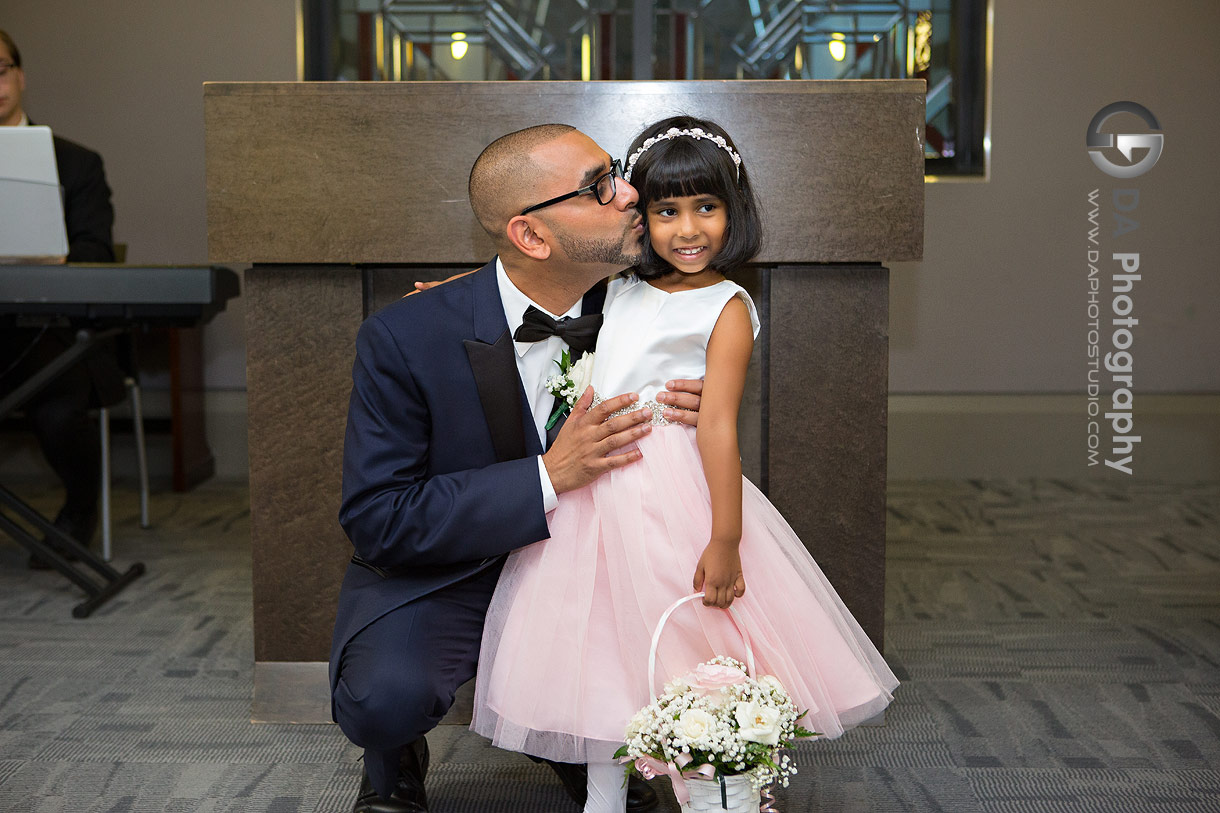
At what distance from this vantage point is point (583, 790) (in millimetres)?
1986

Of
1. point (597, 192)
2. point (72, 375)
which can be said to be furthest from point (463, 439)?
point (72, 375)

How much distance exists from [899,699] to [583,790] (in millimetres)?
919

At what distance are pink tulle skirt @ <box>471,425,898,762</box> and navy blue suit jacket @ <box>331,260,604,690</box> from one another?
0.09m

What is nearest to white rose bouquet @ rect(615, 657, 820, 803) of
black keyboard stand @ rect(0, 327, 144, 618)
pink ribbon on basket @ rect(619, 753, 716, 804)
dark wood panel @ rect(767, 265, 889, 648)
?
pink ribbon on basket @ rect(619, 753, 716, 804)

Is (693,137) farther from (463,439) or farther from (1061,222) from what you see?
(1061,222)

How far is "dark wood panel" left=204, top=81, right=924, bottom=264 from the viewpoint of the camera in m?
2.19

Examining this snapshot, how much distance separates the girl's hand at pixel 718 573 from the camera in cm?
169

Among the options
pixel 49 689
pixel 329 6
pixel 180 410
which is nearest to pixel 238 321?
pixel 180 410

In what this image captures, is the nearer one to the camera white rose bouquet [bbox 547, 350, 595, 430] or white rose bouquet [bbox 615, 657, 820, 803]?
white rose bouquet [bbox 615, 657, 820, 803]

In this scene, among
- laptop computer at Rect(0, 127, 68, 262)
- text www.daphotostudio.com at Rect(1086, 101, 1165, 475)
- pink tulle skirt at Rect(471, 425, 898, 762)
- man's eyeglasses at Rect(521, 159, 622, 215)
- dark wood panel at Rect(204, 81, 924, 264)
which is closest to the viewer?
pink tulle skirt at Rect(471, 425, 898, 762)

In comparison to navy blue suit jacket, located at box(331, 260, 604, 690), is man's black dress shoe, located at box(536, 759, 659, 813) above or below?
below

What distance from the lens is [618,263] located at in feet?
6.21

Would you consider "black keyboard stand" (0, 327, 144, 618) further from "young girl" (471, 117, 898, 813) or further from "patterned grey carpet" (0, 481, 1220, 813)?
"young girl" (471, 117, 898, 813)

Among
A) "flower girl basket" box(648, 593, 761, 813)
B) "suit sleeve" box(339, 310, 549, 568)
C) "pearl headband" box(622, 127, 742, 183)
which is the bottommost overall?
"flower girl basket" box(648, 593, 761, 813)
